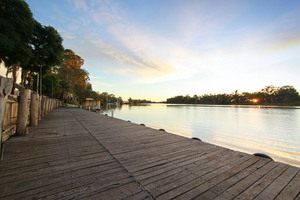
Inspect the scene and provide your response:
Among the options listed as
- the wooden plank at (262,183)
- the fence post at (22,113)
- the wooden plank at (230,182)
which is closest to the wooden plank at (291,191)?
the wooden plank at (262,183)

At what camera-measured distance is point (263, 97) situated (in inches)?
3807

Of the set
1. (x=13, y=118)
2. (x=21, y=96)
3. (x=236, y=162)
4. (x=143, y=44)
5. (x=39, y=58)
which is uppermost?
(x=143, y=44)

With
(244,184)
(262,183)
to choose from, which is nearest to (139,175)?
(244,184)

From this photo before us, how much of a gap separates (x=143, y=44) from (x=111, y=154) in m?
22.0

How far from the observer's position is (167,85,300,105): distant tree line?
87.9 meters

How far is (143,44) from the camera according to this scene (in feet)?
74.0

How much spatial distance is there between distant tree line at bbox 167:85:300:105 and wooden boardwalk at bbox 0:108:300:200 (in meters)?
121

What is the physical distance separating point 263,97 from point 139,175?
124688mm

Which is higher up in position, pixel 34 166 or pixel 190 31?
pixel 190 31

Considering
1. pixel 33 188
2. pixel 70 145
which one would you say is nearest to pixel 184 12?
pixel 70 145

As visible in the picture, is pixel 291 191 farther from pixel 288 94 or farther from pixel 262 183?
pixel 288 94

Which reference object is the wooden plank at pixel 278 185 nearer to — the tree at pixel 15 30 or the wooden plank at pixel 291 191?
the wooden plank at pixel 291 191

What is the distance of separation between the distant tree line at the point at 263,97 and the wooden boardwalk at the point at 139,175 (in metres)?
121

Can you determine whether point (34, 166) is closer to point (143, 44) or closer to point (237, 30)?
point (143, 44)
